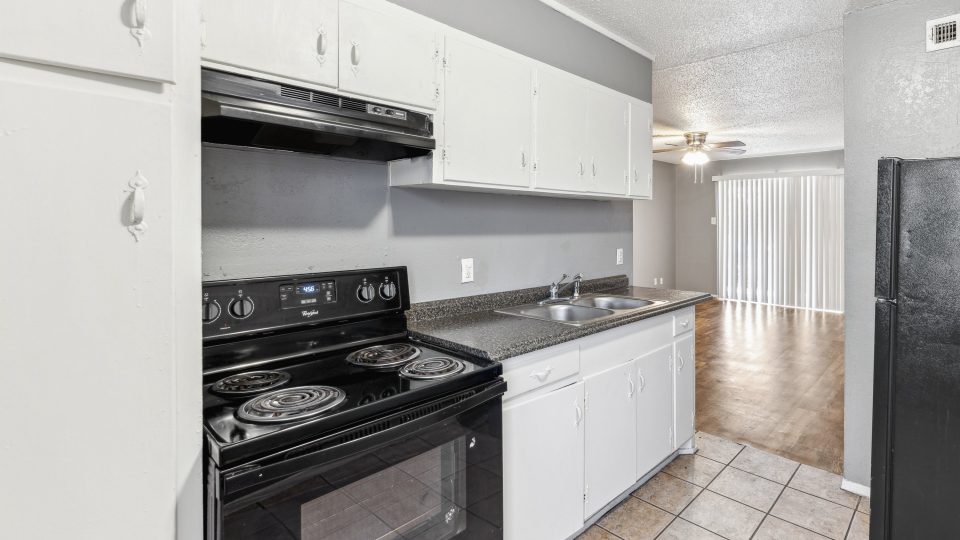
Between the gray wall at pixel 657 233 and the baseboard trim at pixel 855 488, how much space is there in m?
5.56

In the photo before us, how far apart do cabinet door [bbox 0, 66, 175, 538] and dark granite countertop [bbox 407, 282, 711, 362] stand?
3.04ft

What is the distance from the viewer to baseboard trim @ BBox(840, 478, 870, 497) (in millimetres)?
2384

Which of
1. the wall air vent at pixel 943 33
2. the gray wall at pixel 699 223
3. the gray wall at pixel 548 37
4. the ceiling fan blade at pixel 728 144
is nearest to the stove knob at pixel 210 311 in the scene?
the gray wall at pixel 548 37

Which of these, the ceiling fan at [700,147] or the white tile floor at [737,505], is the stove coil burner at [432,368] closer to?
the white tile floor at [737,505]

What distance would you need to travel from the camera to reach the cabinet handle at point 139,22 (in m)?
0.91

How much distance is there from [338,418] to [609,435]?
1386 mm

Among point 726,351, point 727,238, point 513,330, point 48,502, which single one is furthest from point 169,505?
point 727,238

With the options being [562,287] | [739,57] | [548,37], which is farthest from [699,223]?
[548,37]

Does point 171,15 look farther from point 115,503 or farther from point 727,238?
point 727,238

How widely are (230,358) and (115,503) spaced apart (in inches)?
22.7

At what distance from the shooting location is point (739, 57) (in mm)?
3381

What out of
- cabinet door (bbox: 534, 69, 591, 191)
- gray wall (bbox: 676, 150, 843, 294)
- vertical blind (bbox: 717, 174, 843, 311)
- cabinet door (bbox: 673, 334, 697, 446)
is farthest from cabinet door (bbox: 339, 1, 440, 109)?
gray wall (bbox: 676, 150, 843, 294)

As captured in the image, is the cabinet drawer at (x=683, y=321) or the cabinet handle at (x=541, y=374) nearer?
the cabinet handle at (x=541, y=374)

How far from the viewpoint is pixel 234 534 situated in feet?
3.22
